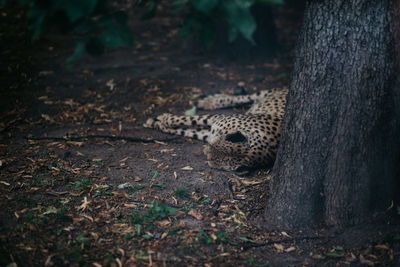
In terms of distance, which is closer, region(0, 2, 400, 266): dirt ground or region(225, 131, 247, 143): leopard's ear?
region(0, 2, 400, 266): dirt ground

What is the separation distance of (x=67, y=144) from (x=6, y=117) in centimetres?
132

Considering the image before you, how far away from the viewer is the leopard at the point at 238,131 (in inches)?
184

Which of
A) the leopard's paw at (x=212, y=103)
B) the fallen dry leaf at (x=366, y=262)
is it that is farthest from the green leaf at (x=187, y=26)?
the leopard's paw at (x=212, y=103)

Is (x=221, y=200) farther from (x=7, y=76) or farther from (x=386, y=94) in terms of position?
(x=7, y=76)

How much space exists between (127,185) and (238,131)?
5.14 ft

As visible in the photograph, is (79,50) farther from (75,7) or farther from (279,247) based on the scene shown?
(279,247)

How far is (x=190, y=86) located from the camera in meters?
6.98

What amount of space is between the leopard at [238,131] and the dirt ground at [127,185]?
0.50 ft

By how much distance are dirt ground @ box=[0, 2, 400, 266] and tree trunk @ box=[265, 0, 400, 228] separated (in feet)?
0.84

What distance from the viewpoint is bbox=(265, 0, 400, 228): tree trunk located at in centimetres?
303

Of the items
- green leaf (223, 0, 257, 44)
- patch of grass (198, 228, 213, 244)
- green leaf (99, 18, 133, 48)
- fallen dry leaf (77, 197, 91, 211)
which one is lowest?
patch of grass (198, 228, 213, 244)

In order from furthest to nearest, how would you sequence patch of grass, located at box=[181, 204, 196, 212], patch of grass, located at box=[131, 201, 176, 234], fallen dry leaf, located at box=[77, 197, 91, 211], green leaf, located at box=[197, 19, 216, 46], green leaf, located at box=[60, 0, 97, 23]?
patch of grass, located at box=[181, 204, 196, 212] < fallen dry leaf, located at box=[77, 197, 91, 211] < patch of grass, located at box=[131, 201, 176, 234] < green leaf, located at box=[197, 19, 216, 46] < green leaf, located at box=[60, 0, 97, 23]

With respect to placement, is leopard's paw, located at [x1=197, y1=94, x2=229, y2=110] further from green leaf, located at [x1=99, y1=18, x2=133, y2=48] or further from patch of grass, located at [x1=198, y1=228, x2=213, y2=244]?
green leaf, located at [x1=99, y1=18, x2=133, y2=48]

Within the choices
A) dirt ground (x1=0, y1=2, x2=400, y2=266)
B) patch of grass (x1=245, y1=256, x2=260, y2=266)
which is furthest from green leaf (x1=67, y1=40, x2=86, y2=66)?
patch of grass (x1=245, y1=256, x2=260, y2=266)
